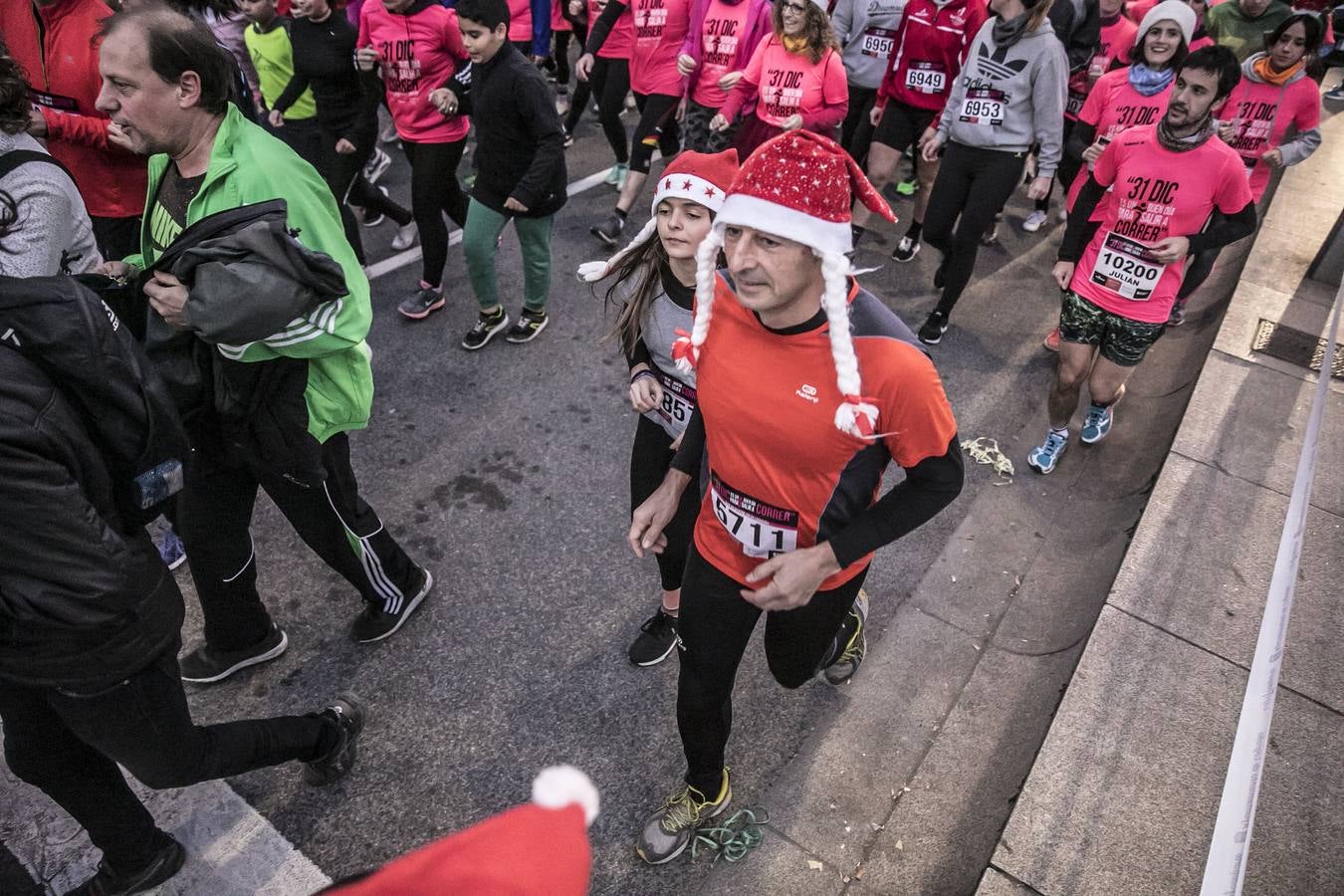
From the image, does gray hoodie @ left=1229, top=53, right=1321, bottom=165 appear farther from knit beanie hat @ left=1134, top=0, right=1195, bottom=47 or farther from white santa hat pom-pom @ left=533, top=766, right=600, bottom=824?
white santa hat pom-pom @ left=533, top=766, right=600, bottom=824

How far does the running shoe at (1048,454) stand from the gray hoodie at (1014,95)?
174 cm

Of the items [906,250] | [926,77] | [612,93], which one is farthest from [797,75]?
[612,93]

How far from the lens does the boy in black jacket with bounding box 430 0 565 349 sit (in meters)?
4.28

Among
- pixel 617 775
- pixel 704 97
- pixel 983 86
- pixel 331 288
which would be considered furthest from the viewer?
pixel 704 97

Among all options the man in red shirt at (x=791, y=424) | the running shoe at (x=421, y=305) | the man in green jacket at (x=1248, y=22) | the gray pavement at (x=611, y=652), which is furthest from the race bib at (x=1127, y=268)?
the running shoe at (x=421, y=305)

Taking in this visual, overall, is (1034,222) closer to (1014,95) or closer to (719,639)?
(1014,95)

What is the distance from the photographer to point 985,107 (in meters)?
4.89

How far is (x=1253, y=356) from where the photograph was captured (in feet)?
17.4

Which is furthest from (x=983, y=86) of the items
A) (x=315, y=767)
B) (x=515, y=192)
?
(x=315, y=767)

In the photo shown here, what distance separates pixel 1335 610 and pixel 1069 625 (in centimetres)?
113

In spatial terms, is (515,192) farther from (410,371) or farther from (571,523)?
(571,523)

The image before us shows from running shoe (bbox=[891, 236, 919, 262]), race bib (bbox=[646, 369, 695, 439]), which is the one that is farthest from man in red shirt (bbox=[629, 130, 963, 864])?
running shoe (bbox=[891, 236, 919, 262])

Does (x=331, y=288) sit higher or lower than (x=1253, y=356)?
higher

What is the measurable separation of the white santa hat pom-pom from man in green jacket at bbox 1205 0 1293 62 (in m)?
6.89
